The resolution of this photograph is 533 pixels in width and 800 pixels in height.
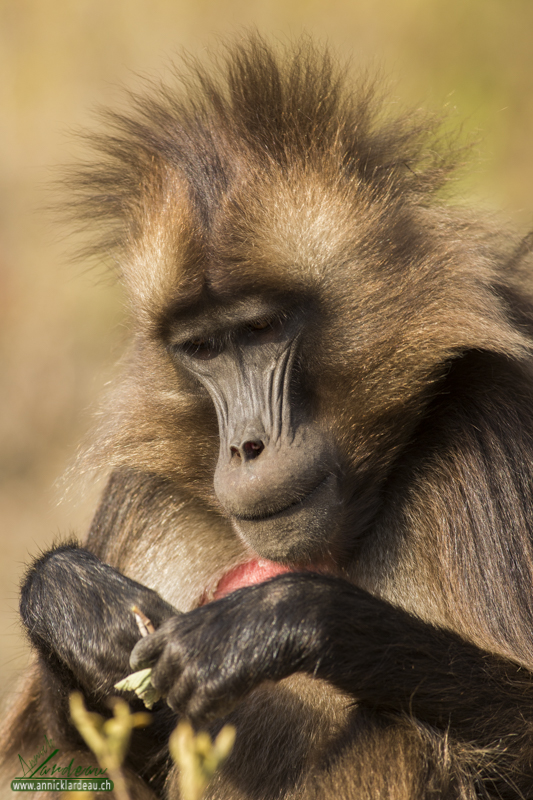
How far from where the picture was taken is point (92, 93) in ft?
37.6

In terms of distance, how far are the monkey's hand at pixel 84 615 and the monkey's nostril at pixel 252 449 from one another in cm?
68

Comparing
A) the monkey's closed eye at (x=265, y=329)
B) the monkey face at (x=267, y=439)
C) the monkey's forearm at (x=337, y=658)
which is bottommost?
the monkey's forearm at (x=337, y=658)

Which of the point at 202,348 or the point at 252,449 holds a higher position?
the point at 202,348

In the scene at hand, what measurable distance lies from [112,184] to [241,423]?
1.46 metres

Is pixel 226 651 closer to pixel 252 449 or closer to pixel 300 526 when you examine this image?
pixel 300 526

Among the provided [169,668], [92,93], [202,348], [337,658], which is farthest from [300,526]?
[92,93]

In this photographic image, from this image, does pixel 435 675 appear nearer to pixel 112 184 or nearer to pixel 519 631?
pixel 519 631

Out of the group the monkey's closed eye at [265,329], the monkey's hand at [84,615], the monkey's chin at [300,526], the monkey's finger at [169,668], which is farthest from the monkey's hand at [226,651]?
the monkey's closed eye at [265,329]

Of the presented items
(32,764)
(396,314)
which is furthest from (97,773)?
A: (396,314)

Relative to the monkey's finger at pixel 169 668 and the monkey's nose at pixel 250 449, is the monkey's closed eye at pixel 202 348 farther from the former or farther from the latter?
the monkey's finger at pixel 169 668

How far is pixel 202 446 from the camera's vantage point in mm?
4062

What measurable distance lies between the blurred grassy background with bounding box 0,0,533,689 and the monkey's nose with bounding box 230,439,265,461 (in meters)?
5.87

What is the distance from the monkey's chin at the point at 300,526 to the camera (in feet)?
11.7

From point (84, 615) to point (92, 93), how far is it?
9.04m
